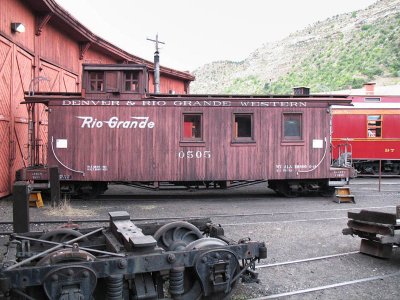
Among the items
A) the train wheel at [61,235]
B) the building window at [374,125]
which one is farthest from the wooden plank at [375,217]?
the building window at [374,125]

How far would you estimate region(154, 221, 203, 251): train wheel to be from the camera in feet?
18.6

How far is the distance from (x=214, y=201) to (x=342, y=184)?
14.5ft

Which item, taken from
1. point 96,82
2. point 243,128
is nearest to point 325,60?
point 243,128

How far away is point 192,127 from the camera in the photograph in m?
14.7

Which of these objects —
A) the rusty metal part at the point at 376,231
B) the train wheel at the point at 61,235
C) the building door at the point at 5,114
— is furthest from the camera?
the building door at the point at 5,114

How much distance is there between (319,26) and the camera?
370ft

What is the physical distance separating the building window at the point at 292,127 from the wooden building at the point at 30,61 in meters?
5.01

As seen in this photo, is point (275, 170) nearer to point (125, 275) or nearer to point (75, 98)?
point (75, 98)

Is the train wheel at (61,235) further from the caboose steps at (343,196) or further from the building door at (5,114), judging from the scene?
the caboose steps at (343,196)

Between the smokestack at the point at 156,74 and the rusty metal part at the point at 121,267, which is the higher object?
the smokestack at the point at 156,74

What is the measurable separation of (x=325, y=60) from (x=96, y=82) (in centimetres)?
7137

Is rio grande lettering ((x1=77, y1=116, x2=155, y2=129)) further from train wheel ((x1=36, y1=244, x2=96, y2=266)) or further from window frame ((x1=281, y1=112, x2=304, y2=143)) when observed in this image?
train wheel ((x1=36, y1=244, x2=96, y2=266))

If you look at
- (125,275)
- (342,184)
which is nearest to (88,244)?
(125,275)

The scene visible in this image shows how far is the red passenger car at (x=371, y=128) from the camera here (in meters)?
21.6
